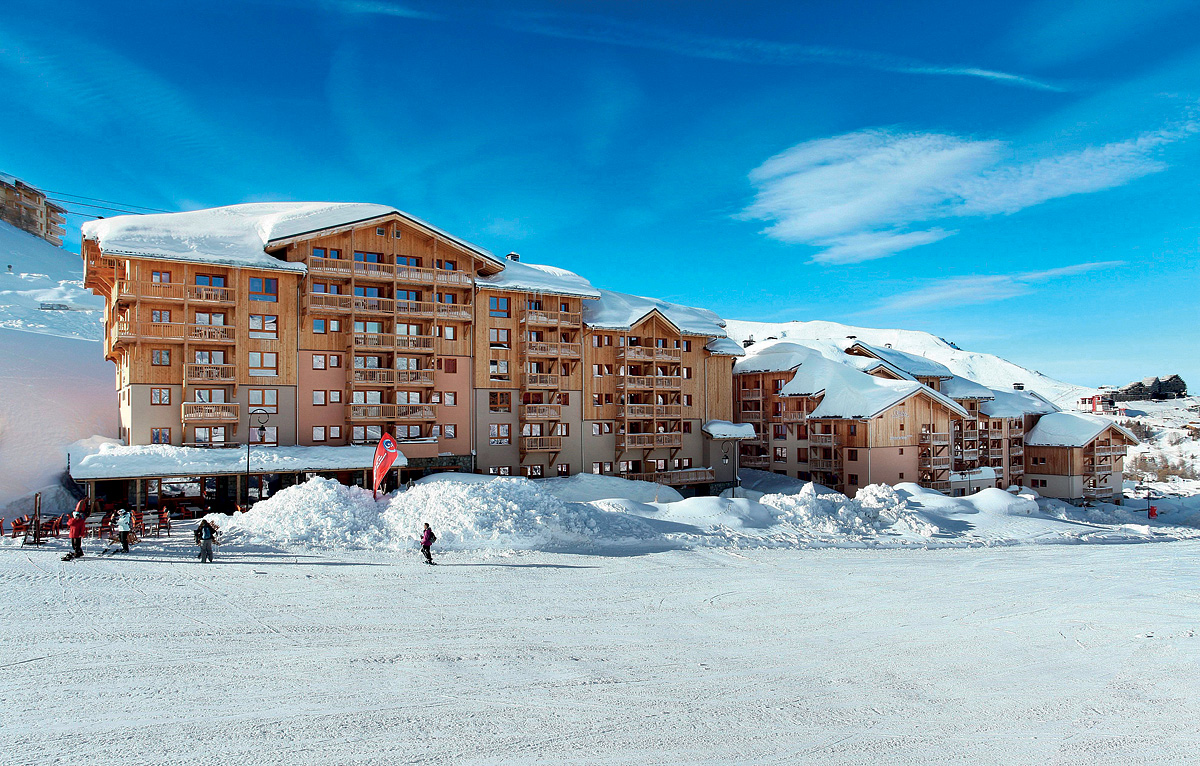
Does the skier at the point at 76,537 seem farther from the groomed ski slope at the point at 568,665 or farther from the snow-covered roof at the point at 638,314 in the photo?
the snow-covered roof at the point at 638,314

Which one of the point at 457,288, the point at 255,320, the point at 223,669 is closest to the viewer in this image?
the point at 223,669

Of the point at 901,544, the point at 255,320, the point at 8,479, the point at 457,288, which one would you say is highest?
the point at 457,288

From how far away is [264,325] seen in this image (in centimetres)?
3369

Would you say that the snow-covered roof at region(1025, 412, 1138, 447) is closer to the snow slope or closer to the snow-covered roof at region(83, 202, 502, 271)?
the snow-covered roof at region(83, 202, 502, 271)

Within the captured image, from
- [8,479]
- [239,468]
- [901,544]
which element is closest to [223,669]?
[239,468]

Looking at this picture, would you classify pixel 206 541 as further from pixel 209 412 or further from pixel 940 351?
pixel 940 351

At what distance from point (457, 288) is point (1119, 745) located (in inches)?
1359

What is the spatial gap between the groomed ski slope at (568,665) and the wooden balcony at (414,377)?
16639 mm

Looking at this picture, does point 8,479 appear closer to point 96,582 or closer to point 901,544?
point 96,582

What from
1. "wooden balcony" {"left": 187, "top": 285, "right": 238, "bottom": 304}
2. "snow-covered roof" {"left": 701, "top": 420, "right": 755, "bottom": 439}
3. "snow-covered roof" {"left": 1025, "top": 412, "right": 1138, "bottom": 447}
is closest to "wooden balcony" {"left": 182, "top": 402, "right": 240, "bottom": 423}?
"wooden balcony" {"left": 187, "top": 285, "right": 238, "bottom": 304}

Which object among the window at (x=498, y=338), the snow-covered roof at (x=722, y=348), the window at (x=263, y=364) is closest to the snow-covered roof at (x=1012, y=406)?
the snow-covered roof at (x=722, y=348)

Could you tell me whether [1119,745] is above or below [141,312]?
below

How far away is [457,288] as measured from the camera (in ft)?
126

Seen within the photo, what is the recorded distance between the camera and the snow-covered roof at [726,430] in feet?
150
